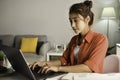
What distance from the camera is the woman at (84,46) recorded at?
4.91 ft

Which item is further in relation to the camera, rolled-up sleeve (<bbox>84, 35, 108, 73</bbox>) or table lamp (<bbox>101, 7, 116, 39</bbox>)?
table lamp (<bbox>101, 7, 116, 39</bbox>)

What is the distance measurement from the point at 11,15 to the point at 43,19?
87 centimetres

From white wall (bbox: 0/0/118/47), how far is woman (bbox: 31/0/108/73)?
11.1ft

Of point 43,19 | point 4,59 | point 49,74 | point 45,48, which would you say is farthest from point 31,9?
point 49,74

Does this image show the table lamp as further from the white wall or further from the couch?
the couch

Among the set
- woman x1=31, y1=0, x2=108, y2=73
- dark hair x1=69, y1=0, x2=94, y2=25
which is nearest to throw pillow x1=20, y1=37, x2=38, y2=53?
woman x1=31, y1=0, x2=108, y2=73

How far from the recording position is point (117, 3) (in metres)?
4.86

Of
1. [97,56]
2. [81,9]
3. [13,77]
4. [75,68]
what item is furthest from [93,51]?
[13,77]

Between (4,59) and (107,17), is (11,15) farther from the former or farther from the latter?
(4,59)

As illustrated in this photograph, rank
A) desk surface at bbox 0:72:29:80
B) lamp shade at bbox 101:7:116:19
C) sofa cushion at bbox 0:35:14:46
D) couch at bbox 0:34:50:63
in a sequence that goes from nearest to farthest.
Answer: desk surface at bbox 0:72:29:80, lamp shade at bbox 101:7:116:19, couch at bbox 0:34:50:63, sofa cushion at bbox 0:35:14:46

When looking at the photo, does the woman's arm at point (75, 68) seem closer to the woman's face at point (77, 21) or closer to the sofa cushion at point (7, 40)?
the woman's face at point (77, 21)

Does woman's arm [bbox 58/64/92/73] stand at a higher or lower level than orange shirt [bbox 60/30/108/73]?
lower

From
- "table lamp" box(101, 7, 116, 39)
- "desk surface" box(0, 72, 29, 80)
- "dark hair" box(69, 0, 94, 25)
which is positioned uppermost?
"dark hair" box(69, 0, 94, 25)

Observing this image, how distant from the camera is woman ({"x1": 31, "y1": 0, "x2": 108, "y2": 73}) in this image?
1495mm
